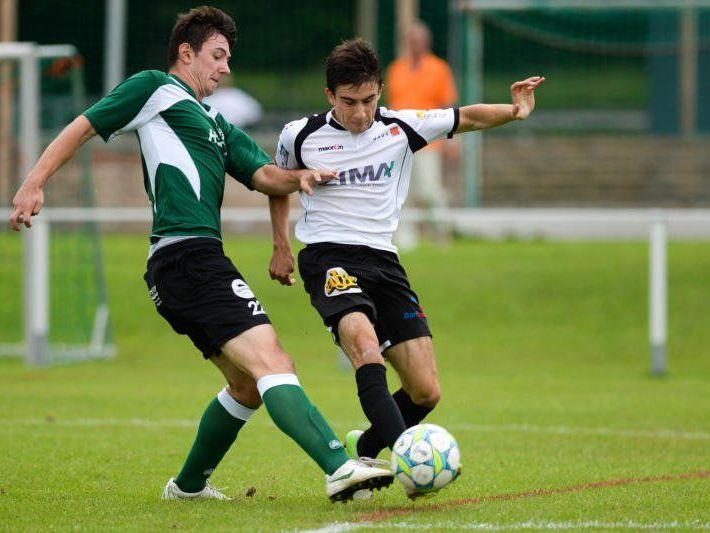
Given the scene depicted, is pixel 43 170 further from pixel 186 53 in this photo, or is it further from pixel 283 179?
pixel 283 179

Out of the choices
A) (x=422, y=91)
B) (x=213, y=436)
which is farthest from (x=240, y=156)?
(x=422, y=91)

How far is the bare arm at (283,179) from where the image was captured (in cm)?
625

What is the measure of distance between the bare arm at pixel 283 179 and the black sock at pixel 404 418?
1210mm

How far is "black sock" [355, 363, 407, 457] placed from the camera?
5.99 m

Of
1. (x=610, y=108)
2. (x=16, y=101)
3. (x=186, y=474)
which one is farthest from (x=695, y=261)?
(x=186, y=474)

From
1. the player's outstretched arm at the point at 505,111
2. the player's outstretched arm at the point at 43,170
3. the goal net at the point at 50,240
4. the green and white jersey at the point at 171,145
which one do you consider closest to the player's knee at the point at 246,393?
the green and white jersey at the point at 171,145

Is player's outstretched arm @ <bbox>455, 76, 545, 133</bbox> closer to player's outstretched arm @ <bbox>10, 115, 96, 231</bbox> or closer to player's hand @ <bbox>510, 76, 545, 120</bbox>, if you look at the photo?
player's hand @ <bbox>510, 76, 545, 120</bbox>

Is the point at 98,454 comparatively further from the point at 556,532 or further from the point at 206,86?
the point at 556,532

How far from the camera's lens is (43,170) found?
584 cm

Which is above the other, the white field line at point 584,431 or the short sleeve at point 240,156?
the short sleeve at point 240,156

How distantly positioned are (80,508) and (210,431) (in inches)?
26.8

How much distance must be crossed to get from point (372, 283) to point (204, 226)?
96 cm

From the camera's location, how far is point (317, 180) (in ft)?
20.4

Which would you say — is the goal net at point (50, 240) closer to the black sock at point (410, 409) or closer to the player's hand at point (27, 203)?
the black sock at point (410, 409)
